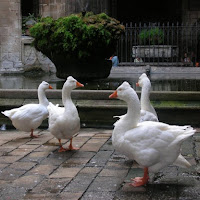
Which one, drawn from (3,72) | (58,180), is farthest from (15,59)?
(58,180)

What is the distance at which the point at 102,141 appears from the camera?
642 centimetres

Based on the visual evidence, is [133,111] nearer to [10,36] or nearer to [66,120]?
[66,120]

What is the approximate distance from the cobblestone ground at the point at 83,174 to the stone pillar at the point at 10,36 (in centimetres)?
1000

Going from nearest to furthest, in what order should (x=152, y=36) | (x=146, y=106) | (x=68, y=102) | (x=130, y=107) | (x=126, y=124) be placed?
(x=126, y=124), (x=130, y=107), (x=68, y=102), (x=146, y=106), (x=152, y=36)

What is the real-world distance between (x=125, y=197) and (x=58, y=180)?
84 cm

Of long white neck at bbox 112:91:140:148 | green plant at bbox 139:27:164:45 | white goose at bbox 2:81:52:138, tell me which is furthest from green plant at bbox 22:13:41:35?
long white neck at bbox 112:91:140:148

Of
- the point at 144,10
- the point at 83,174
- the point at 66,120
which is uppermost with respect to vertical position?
the point at 144,10

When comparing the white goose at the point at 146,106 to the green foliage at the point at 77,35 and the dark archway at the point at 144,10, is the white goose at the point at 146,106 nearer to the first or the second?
the green foliage at the point at 77,35

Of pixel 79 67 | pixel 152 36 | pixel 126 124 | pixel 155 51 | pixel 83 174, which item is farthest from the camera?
pixel 155 51

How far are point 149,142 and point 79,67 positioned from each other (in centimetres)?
555

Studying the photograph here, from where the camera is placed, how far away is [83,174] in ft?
15.7

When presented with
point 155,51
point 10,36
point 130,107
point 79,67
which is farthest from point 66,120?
point 155,51

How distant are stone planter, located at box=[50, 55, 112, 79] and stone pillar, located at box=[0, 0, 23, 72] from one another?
21.6 ft

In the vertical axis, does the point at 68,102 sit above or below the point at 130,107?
below
